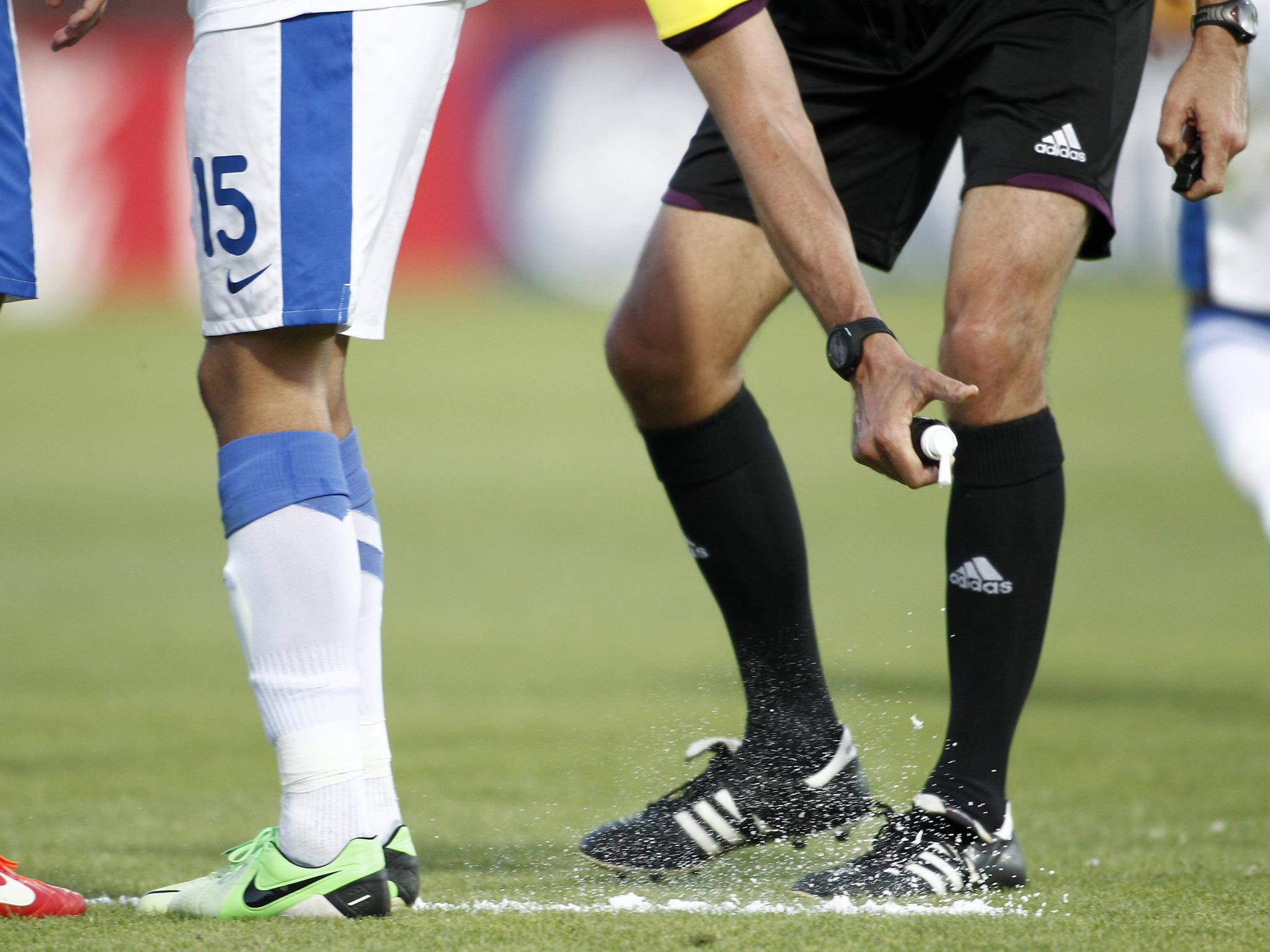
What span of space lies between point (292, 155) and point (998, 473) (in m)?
1.17

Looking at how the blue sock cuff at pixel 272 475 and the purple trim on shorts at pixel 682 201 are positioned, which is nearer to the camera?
the blue sock cuff at pixel 272 475


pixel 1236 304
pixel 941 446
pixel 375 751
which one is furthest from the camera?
pixel 1236 304

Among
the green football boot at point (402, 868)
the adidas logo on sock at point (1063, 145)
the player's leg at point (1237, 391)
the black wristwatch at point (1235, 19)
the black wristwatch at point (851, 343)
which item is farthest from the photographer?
the player's leg at point (1237, 391)

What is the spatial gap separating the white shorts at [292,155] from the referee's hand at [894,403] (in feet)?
2.29

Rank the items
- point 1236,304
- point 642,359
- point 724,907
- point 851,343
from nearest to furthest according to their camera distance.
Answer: point 851,343, point 724,907, point 642,359, point 1236,304

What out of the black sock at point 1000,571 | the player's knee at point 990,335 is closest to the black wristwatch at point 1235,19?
the player's knee at point 990,335

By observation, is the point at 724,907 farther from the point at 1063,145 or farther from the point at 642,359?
the point at 1063,145

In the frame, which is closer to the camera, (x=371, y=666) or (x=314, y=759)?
(x=314, y=759)

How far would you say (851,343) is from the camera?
1991 millimetres

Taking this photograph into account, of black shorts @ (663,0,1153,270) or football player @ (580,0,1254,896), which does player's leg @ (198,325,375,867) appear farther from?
black shorts @ (663,0,1153,270)

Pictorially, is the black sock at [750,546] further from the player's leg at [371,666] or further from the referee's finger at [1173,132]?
the referee's finger at [1173,132]

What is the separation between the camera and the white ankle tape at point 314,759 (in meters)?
2.11

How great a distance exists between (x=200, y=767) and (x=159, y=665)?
171 centimetres

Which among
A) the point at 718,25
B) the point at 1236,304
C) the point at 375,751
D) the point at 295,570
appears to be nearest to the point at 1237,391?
the point at 1236,304
